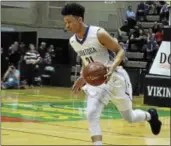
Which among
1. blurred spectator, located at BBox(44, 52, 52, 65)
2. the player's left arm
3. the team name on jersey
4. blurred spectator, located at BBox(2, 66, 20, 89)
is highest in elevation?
the player's left arm

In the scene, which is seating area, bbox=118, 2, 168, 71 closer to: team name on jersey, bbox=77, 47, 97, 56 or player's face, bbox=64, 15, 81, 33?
team name on jersey, bbox=77, 47, 97, 56

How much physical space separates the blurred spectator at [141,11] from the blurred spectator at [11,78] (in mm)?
7259

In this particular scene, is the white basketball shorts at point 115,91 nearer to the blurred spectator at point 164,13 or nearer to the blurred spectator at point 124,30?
the blurred spectator at point 164,13

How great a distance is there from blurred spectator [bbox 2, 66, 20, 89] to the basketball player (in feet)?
46.6

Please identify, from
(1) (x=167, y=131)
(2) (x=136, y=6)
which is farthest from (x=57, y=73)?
(1) (x=167, y=131)

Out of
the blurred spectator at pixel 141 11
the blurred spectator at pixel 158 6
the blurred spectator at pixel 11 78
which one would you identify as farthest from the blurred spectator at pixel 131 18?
the blurred spectator at pixel 11 78

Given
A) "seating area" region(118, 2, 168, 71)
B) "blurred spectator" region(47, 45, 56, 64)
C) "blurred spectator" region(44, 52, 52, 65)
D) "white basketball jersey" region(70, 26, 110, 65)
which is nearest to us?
"white basketball jersey" region(70, 26, 110, 65)

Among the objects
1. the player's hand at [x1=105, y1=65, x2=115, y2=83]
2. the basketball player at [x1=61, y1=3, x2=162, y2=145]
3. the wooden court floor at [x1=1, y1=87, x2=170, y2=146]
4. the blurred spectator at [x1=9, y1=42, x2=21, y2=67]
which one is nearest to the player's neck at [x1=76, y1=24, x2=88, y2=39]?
the basketball player at [x1=61, y1=3, x2=162, y2=145]

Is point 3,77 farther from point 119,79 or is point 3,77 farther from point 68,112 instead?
point 119,79

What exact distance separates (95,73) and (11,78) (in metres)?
15.1

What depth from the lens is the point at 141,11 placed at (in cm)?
Answer: 2461

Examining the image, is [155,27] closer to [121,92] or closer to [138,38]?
[138,38]

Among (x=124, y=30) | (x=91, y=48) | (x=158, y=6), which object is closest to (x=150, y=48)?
(x=124, y=30)

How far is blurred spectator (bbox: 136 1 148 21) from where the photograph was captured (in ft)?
80.1
